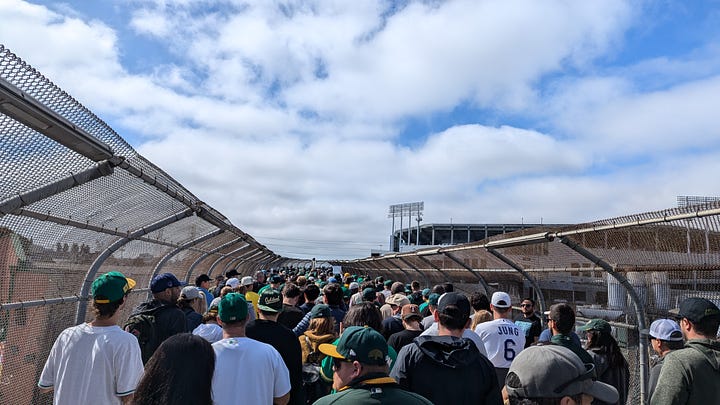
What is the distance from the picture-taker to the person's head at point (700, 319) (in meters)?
3.34

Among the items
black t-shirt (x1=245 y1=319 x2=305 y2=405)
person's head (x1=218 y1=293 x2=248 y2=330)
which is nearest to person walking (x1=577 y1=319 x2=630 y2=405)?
black t-shirt (x1=245 y1=319 x2=305 y2=405)

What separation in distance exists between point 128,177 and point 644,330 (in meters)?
4.93

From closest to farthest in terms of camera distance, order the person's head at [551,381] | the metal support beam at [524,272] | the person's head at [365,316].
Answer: the person's head at [551,381] → the person's head at [365,316] → the metal support beam at [524,272]

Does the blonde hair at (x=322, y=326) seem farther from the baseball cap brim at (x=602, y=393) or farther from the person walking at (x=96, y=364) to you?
the baseball cap brim at (x=602, y=393)

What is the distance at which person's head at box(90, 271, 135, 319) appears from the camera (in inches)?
130

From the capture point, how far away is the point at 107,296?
3332mm

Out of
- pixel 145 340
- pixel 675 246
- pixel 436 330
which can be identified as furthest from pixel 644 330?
pixel 145 340

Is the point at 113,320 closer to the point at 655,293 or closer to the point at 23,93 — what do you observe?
the point at 23,93

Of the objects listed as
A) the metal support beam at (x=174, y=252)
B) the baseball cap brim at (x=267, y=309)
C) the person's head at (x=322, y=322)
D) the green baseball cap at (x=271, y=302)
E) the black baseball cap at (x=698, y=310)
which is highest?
the metal support beam at (x=174, y=252)

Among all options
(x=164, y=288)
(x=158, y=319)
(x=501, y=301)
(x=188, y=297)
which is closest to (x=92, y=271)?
(x=188, y=297)

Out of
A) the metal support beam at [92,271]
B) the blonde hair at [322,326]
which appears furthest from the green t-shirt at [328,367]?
the metal support beam at [92,271]

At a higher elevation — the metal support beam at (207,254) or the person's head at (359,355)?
the metal support beam at (207,254)

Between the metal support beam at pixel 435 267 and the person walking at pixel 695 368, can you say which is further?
the metal support beam at pixel 435 267

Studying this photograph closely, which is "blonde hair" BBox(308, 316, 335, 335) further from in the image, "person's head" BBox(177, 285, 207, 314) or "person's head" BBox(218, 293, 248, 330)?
"person's head" BBox(177, 285, 207, 314)
